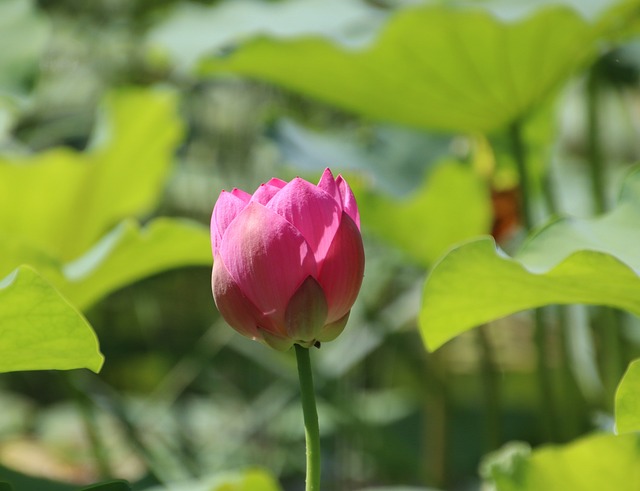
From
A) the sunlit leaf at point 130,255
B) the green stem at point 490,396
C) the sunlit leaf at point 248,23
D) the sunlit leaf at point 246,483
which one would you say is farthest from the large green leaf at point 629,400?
the sunlit leaf at point 248,23

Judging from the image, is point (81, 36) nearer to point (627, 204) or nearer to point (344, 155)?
point (344, 155)

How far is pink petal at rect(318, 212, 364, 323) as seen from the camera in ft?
1.09

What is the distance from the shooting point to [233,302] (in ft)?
1.11

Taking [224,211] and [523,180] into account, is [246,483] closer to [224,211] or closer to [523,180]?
[224,211]

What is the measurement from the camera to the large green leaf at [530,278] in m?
0.40

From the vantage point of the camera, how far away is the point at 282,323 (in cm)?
33

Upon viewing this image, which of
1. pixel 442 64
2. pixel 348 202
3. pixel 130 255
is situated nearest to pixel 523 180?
pixel 442 64

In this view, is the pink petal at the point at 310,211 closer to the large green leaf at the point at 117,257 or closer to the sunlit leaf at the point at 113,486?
the sunlit leaf at the point at 113,486

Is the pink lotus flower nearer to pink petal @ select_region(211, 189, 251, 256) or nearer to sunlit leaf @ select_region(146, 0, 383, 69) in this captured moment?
pink petal @ select_region(211, 189, 251, 256)

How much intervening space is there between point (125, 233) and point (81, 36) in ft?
4.45

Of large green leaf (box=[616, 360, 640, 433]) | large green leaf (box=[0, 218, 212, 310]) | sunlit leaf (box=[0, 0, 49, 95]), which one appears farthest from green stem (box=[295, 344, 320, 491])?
sunlit leaf (box=[0, 0, 49, 95])

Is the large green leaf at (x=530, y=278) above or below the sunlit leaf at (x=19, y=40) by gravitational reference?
below

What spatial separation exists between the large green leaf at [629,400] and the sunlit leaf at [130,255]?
322mm

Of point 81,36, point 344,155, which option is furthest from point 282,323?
point 81,36
